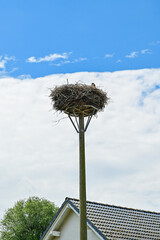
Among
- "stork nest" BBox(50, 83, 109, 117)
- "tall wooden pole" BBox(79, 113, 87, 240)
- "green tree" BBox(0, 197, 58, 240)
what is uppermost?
"green tree" BBox(0, 197, 58, 240)

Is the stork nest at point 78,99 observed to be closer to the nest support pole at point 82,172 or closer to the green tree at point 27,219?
the nest support pole at point 82,172

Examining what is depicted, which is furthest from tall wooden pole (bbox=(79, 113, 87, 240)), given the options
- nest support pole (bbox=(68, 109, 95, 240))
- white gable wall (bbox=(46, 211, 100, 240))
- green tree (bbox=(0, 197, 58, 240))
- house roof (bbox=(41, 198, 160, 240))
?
green tree (bbox=(0, 197, 58, 240))

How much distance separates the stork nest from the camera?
42.9 feet

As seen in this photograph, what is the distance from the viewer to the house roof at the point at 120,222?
17062mm

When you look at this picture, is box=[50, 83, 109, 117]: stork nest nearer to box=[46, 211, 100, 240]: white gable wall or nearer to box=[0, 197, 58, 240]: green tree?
box=[46, 211, 100, 240]: white gable wall

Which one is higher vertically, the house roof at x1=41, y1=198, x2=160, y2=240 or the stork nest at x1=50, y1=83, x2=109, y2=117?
the stork nest at x1=50, y1=83, x2=109, y2=117

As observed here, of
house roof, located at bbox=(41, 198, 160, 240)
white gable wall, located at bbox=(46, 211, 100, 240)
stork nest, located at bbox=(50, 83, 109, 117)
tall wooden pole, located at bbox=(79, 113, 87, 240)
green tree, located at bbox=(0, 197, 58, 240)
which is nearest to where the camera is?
tall wooden pole, located at bbox=(79, 113, 87, 240)

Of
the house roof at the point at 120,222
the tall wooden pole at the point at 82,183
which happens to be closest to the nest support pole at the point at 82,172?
the tall wooden pole at the point at 82,183

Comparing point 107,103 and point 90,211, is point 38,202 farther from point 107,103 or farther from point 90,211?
point 107,103

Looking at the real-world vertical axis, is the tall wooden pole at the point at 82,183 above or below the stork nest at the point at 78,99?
below

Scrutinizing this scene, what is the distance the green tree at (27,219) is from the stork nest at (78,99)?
3675 centimetres

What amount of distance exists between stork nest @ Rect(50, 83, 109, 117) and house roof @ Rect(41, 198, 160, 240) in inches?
214

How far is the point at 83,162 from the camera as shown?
1227 centimetres

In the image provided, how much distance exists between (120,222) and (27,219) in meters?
33.6
